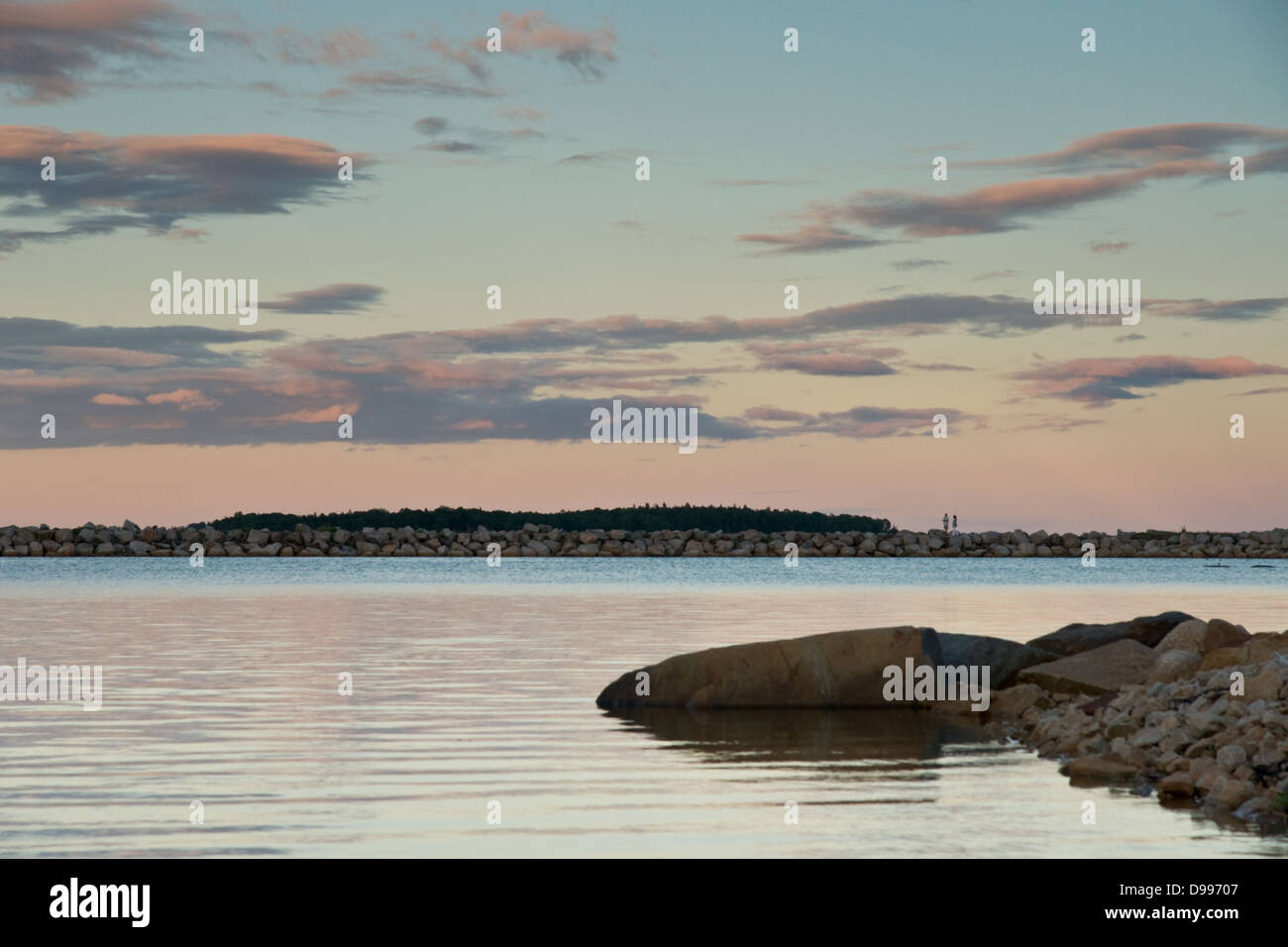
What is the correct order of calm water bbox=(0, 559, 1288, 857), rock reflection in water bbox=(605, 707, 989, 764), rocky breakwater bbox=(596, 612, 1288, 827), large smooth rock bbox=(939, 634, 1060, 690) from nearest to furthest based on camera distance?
calm water bbox=(0, 559, 1288, 857) → rocky breakwater bbox=(596, 612, 1288, 827) → rock reflection in water bbox=(605, 707, 989, 764) → large smooth rock bbox=(939, 634, 1060, 690)

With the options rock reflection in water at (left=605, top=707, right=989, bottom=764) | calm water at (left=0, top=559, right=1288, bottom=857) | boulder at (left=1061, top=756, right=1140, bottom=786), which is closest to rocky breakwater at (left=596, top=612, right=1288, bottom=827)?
boulder at (left=1061, top=756, right=1140, bottom=786)

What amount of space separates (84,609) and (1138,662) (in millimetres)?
32903

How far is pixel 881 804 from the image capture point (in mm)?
13781

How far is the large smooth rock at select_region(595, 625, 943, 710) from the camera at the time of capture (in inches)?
818

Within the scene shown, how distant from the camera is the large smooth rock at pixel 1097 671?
822 inches

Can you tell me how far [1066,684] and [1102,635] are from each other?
11.9 feet

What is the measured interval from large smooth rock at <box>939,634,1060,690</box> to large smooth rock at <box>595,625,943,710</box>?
127 centimetres

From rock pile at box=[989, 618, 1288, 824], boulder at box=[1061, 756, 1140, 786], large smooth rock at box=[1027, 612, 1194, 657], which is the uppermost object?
large smooth rock at box=[1027, 612, 1194, 657]

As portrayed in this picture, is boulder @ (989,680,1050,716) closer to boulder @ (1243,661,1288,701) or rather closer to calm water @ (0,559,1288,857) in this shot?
calm water @ (0,559,1288,857)

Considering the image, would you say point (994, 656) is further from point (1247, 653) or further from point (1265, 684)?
point (1265, 684)

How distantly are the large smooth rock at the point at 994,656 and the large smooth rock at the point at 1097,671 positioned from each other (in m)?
0.35

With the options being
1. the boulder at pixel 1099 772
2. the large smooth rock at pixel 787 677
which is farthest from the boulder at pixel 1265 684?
the large smooth rock at pixel 787 677

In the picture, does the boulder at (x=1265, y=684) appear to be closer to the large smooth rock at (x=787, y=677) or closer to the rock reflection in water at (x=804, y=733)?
the rock reflection in water at (x=804, y=733)
